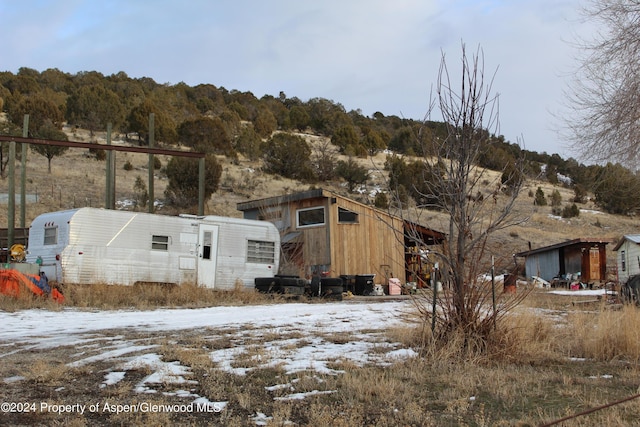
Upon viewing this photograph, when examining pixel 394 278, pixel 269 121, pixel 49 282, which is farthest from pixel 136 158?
pixel 49 282

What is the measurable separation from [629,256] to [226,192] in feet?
71.2

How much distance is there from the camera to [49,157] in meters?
33.1

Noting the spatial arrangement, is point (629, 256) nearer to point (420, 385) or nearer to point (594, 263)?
point (594, 263)

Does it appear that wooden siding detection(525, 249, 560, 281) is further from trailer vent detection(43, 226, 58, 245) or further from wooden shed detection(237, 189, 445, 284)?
trailer vent detection(43, 226, 58, 245)

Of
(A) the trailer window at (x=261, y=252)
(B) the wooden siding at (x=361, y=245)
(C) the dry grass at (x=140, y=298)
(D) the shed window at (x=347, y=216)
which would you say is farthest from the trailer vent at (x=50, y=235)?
(D) the shed window at (x=347, y=216)

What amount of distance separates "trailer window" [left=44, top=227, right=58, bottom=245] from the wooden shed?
8546mm

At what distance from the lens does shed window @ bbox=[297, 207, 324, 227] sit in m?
22.1

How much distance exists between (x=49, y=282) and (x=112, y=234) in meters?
1.86

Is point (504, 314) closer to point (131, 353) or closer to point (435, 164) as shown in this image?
point (435, 164)

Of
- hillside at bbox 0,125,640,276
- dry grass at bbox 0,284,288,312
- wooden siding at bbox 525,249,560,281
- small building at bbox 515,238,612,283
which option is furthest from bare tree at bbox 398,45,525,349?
wooden siding at bbox 525,249,560,281

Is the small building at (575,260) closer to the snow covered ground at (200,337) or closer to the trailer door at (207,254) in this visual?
Answer: the trailer door at (207,254)

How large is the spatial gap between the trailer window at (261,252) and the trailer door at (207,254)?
1.11 meters

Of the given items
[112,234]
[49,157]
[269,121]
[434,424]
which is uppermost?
[269,121]

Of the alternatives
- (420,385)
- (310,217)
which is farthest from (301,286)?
(420,385)
